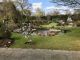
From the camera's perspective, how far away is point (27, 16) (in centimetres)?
1338

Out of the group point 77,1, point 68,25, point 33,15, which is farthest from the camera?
point 68,25

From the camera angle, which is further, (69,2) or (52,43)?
(52,43)

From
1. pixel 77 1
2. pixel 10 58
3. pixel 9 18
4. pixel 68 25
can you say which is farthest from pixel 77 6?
pixel 68 25

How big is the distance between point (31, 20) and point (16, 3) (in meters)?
1.39

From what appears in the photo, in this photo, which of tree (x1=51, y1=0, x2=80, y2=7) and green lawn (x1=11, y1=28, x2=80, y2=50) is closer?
tree (x1=51, y1=0, x2=80, y2=7)

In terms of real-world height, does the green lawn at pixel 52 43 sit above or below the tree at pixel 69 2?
below

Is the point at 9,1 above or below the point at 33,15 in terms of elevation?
above

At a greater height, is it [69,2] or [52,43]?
[69,2]

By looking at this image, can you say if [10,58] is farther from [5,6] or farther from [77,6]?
[5,6]

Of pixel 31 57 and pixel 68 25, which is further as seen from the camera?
pixel 68 25

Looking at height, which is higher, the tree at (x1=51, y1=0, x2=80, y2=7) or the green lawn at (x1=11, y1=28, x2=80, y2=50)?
the tree at (x1=51, y1=0, x2=80, y2=7)

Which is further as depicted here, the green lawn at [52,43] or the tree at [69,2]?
the green lawn at [52,43]

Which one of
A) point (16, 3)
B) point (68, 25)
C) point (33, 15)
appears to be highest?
point (16, 3)

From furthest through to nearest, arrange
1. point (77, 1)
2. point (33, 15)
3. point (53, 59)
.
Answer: point (33, 15), point (77, 1), point (53, 59)
